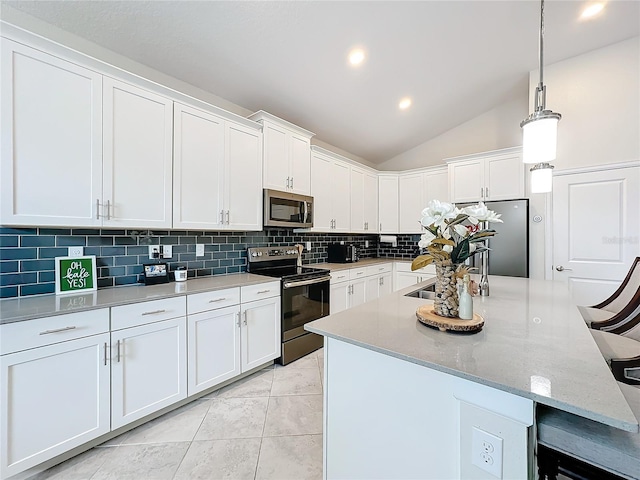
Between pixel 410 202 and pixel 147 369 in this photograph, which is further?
pixel 410 202

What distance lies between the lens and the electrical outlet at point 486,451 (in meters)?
0.78

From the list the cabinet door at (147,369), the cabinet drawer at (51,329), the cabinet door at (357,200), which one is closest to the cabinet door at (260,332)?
the cabinet door at (147,369)

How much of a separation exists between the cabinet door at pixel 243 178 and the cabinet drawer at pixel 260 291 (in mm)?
611

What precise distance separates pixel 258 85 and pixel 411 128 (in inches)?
104

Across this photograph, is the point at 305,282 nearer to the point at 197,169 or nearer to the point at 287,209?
the point at 287,209

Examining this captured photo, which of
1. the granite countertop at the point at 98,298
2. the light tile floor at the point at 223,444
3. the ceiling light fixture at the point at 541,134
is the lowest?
the light tile floor at the point at 223,444

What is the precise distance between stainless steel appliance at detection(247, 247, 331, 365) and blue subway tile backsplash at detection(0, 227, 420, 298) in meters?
0.16

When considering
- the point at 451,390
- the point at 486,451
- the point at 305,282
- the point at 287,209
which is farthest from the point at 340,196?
the point at 486,451

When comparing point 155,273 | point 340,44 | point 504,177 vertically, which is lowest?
point 155,273

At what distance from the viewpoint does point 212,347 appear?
216 cm

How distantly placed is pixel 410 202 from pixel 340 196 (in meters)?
1.47

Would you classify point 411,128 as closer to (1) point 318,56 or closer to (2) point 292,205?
(1) point 318,56

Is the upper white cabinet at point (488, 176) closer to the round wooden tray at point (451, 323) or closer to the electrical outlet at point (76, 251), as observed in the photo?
the round wooden tray at point (451, 323)

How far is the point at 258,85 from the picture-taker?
109 inches
